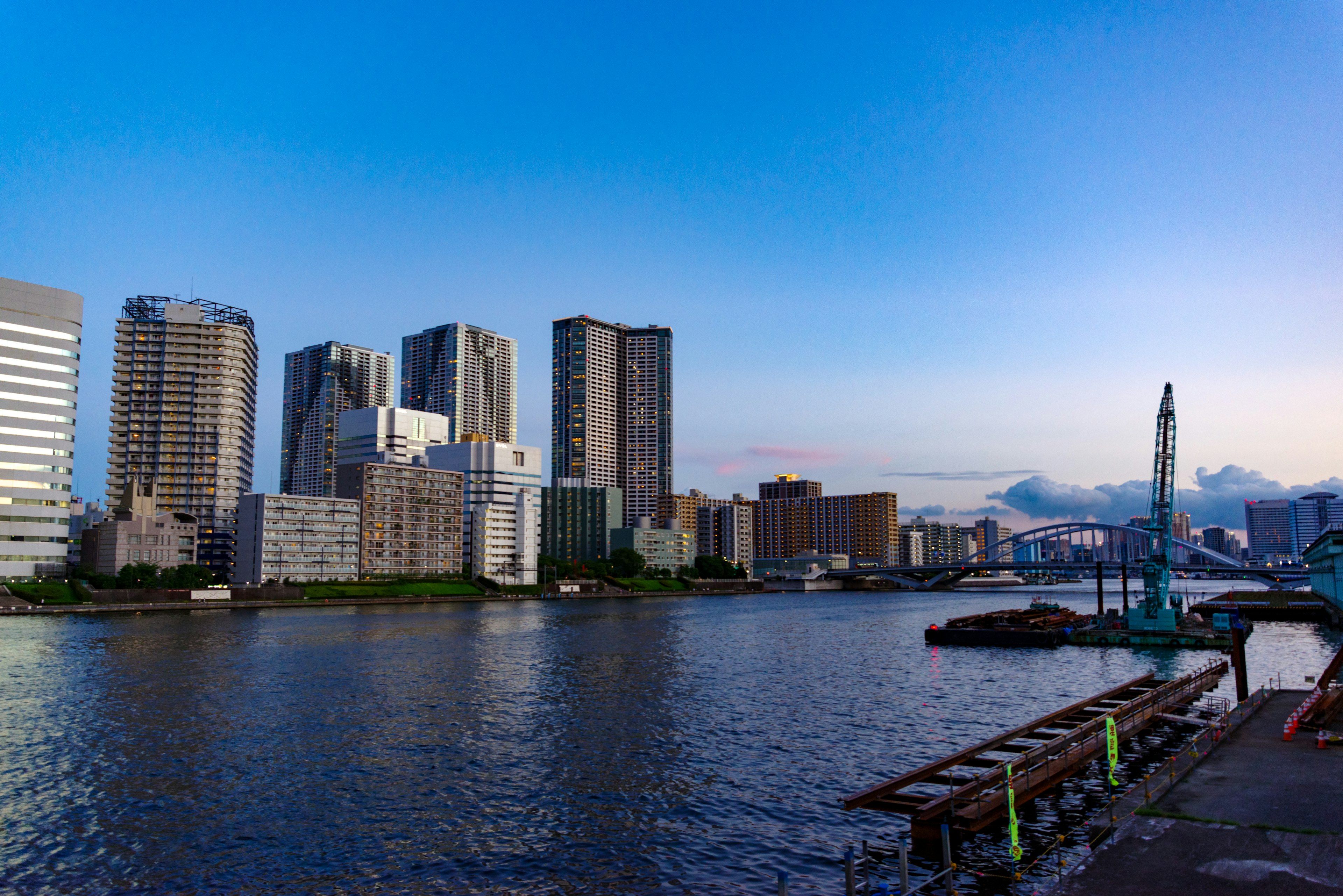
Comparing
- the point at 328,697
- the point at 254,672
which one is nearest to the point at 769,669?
the point at 328,697

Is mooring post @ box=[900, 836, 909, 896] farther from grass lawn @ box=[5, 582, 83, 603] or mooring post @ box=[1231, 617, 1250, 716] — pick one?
grass lawn @ box=[5, 582, 83, 603]

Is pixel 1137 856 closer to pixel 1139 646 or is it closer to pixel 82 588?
pixel 1139 646

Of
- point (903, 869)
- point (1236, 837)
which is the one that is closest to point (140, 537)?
point (903, 869)

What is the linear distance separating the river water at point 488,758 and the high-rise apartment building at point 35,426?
102938 mm

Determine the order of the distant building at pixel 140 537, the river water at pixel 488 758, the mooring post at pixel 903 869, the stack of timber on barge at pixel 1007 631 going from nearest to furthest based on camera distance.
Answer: the mooring post at pixel 903 869 < the river water at pixel 488 758 < the stack of timber on barge at pixel 1007 631 < the distant building at pixel 140 537

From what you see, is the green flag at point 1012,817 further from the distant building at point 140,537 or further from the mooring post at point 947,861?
the distant building at point 140,537

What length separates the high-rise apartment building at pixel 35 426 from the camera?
575 ft

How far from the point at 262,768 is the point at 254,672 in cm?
3705

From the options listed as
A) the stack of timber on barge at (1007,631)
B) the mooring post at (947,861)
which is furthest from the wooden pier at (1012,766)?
the stack of timber on barge at (1007,631)

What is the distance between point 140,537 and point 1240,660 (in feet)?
666

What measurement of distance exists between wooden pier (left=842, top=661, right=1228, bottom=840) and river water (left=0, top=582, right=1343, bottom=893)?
0.99m

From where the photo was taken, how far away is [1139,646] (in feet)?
321

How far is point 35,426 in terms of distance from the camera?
180750 millimetres

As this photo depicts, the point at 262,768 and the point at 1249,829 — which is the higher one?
the point at 1249,829
